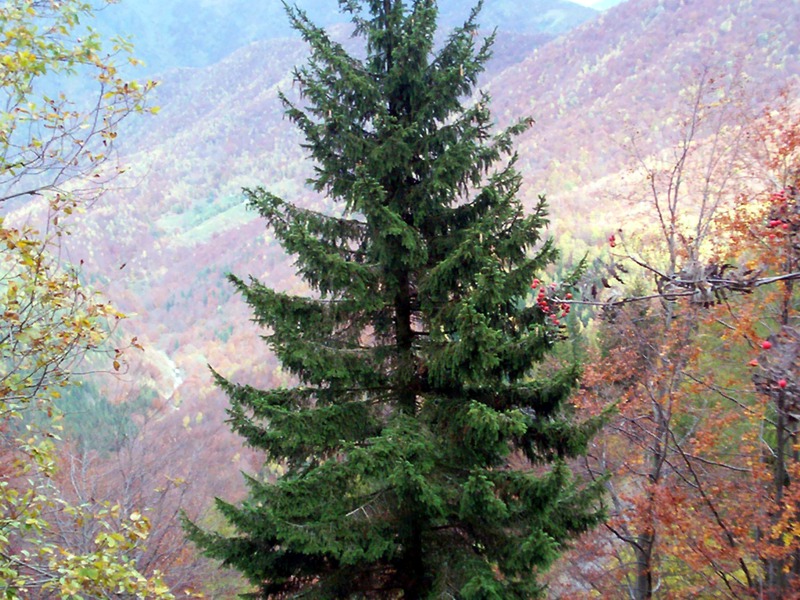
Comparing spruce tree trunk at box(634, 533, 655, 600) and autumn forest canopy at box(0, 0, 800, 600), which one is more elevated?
autumn forest canopy at box(0, 0, 800, 600)

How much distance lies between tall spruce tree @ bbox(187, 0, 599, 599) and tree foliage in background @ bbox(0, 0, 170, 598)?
244 cm

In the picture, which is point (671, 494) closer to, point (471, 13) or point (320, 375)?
point (320, 375)

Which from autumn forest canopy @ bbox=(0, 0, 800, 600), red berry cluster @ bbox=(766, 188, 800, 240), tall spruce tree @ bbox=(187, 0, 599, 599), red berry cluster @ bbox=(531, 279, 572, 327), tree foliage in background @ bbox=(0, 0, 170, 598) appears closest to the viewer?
red berry cluster @ bbox=(766, 188, 800, 240)

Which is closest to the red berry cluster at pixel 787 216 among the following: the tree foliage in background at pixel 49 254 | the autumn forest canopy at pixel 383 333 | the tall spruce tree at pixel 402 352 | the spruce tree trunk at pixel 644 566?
the autumn forest canopy at pixel 383 333

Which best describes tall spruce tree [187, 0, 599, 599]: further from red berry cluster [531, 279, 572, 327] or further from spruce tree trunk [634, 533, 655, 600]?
spruce tree trunk [634, 533, 655, 600]

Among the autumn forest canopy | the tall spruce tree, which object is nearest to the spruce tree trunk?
the autumn forest canopy

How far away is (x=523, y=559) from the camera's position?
239 inches

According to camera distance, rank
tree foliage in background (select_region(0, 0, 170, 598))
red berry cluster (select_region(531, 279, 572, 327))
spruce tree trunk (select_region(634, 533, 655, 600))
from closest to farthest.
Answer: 1. red berry cluster (select_region(531, 279, 572, 327))
2. tree foliage in background (select_region(0, 0, 170, 598))
3. spruce tree trunk (select_region(634, 533, 655, 600))

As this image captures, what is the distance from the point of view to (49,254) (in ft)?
14.6

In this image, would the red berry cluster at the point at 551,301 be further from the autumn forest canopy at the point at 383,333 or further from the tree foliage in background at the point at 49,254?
the tree foliage in background at the point at 49,254

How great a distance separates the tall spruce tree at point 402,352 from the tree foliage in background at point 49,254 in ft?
8.00

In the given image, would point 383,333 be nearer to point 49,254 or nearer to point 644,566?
point 49,254

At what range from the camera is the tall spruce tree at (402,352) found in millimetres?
6496

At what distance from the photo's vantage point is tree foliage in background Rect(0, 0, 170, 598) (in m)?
3.92
